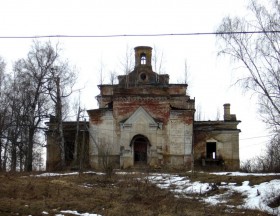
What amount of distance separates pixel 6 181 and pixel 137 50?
2608 cm

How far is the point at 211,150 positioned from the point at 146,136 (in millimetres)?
7250

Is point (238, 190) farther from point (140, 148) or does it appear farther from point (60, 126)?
point (60, 126)

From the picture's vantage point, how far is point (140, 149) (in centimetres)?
3931

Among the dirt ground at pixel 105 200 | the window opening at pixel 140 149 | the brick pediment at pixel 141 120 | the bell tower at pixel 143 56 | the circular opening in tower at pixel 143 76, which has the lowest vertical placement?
the dirt ground at pixel 105 200

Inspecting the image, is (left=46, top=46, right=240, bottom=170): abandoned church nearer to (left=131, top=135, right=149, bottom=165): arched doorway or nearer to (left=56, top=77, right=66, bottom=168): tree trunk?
(left=131, top=135, right=149, bottom=165): arched doorway

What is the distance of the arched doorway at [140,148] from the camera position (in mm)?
38906

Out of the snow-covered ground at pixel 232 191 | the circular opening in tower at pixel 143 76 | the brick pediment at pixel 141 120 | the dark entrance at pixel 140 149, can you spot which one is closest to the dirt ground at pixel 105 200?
the snow-covered ground at pixel 232 191

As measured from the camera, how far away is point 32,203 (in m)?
16.7

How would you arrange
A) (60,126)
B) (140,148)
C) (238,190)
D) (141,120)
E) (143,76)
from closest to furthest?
(238,190) < (141,120) < (140,148) < (60,126) < (143,76)

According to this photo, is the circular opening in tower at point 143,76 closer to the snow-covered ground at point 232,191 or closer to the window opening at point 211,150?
the window opening at point 211,150

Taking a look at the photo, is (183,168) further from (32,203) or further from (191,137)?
(32,203)

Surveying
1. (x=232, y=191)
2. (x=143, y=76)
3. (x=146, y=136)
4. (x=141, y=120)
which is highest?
(x=143, y=76)

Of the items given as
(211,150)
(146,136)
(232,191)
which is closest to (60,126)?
(146,136)

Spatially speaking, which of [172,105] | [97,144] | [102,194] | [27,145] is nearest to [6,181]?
[102,194]
